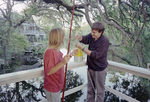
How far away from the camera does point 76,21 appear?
2.61 meters

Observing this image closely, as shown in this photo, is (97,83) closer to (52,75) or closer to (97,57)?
(97,57)

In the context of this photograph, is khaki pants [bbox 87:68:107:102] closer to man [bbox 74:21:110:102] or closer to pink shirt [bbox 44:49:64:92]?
man [bbox 74:21:110:102]

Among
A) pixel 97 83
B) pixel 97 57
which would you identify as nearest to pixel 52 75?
pixel 97 57

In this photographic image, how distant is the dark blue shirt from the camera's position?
1.08m

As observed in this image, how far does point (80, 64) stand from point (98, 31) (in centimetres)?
62

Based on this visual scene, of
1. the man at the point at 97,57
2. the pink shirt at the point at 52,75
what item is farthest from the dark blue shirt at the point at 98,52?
the pink shirt at the point at 52,75

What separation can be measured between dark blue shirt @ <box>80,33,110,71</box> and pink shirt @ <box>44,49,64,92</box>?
379 mm

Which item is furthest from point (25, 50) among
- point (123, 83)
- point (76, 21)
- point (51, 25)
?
point (123, 83)

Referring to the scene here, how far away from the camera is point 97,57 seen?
1070 mm

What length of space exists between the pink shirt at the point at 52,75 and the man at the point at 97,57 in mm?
329

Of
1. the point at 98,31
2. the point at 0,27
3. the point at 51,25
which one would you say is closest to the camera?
the point at 98,31

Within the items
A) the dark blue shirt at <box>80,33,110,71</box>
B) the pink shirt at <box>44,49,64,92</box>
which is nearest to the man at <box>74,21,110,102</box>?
the dark blue shirt at <box>80,33,110,71</box>

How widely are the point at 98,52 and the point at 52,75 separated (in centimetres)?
53

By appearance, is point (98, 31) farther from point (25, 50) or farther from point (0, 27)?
point (0, 27)
